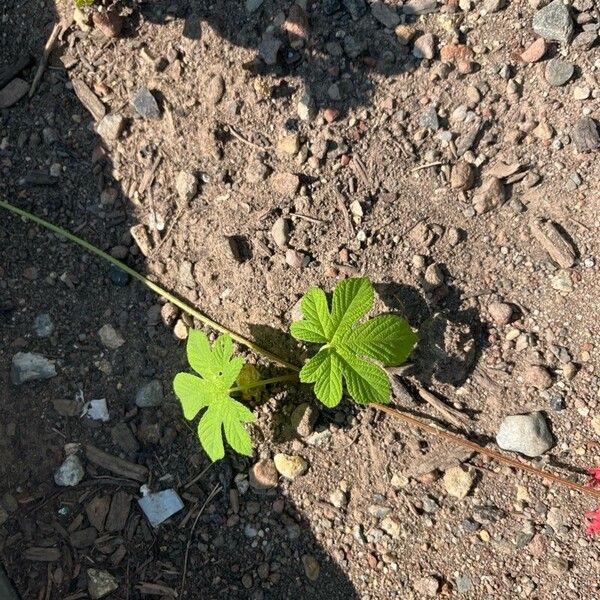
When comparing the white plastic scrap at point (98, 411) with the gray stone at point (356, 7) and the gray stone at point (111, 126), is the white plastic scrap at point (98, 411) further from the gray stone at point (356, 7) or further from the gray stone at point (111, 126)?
the gray stone at point (356, 7)

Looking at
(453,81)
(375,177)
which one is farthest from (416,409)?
(453,81)

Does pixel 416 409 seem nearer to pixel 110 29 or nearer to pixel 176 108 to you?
pixel 176 108

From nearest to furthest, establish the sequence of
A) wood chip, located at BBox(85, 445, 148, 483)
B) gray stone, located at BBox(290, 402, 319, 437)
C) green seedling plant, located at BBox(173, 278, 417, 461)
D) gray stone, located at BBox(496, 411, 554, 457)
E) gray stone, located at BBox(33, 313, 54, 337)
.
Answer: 1. green seedling plant, located at BBox(173, 278, 417, 461)
2. gray stone, located at BBox(496, 411, 554, 457)
3. gray stone, located at BBox(290, 402, 319, 437)
4. wood chip, located at BBox(85, 445, 148, 483)
5. gray stone, located at BBox(33, 313, 54, 337)

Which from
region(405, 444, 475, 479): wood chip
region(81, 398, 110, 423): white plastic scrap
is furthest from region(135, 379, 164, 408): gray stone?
region(405, 444, 475, 479): wood chip

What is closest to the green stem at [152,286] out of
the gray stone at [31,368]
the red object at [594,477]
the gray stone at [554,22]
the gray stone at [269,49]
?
the gray stone at [31,368]

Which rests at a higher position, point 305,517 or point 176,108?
point 176,108

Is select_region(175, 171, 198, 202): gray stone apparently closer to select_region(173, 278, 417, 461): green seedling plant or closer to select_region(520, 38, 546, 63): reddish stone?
select_region(173, 278, 417, 461): green seedling plant
